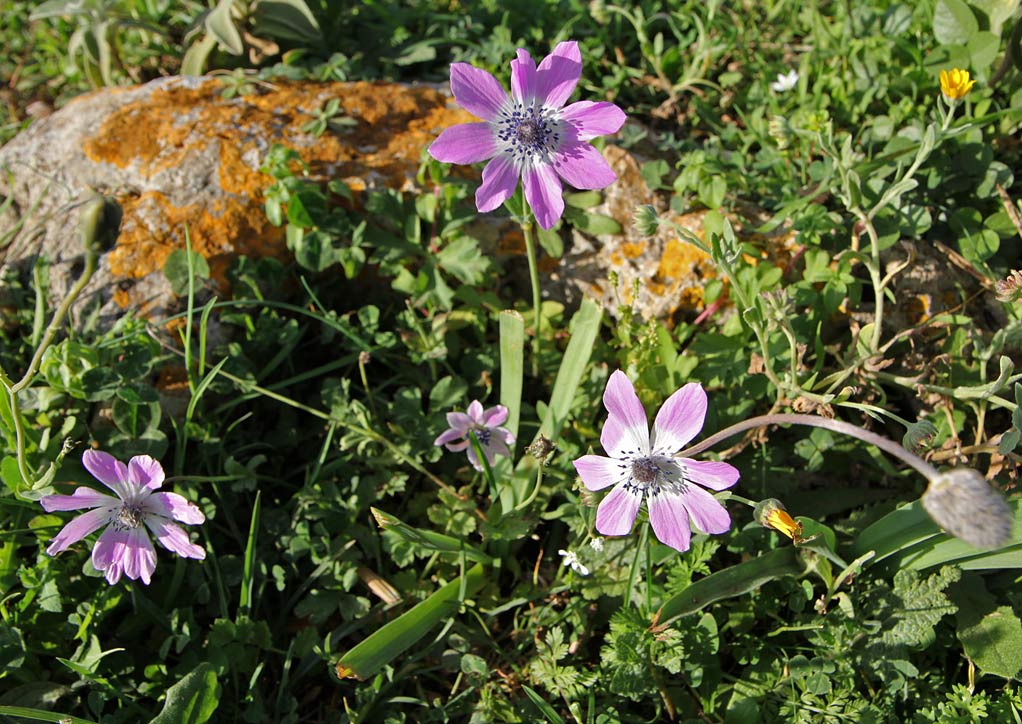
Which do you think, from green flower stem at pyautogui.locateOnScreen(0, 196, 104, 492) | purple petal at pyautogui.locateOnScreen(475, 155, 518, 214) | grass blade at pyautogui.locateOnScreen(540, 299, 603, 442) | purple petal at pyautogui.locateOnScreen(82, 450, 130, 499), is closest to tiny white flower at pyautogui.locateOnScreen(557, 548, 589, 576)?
grass blade at pyautogui.locateOnScreen(540, 299, 603, 442)

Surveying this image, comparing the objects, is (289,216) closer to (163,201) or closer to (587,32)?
(163,201)

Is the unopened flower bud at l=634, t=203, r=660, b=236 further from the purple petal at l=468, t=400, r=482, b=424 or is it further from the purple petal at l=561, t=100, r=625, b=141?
the purple petal at l=468, t=400, r=482, b=424

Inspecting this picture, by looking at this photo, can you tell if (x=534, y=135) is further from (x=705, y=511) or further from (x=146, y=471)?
(x=146, y=471)

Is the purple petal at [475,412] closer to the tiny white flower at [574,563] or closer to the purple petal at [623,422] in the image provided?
the tiny white flower at [574,563]

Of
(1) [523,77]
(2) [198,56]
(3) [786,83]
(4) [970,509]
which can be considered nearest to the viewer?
(4) [970,509]

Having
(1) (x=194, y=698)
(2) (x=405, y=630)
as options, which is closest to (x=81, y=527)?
(1) (x=194, y=698)

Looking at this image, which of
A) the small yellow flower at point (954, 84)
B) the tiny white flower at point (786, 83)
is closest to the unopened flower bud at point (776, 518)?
the small yellow flower at point (954, 84)

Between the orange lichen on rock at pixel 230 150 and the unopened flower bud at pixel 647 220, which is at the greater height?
the unopened flower bud at pixel 647 220
